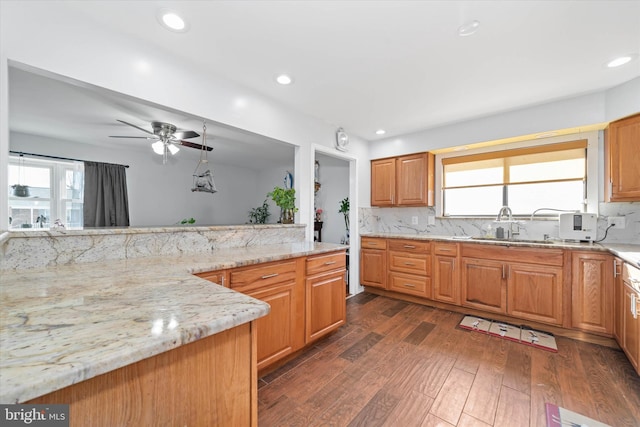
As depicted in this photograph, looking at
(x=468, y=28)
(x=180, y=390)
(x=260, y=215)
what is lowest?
(x=180, y=390)

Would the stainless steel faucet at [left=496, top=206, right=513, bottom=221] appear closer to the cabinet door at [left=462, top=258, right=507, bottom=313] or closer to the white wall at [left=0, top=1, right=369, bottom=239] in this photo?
the cabinet door at [left=462, top=258, right=507, bottom=313]

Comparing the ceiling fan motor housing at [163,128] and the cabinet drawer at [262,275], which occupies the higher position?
the ceiling fan motor housing at [163,128]

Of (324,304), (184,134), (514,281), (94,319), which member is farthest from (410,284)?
(184,134)

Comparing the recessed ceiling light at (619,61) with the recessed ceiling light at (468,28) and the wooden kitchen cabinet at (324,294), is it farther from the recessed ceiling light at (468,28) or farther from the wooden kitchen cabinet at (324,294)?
the wooden kitchen cabinet at (324,294)

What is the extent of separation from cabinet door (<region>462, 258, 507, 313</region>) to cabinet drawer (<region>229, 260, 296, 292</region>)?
2184mm

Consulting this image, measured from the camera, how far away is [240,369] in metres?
0.82

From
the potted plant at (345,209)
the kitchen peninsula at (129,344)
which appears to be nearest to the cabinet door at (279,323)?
the kitchen peninsula at (129,344)

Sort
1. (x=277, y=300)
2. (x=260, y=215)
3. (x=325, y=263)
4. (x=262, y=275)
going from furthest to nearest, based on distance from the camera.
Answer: (x=260, y=215) → (x=325, y=263) → (x=277, y=300) → (x=262, y=275)

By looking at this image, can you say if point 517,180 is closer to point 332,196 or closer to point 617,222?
point 617,222

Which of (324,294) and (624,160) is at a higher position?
(624,160)

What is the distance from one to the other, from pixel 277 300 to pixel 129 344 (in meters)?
1.38

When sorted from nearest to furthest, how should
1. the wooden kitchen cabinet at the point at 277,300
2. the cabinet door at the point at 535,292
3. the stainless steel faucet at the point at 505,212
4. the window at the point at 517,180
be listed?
the wooden kitchen cabinet at the point at 277,300, the cabinet door at the point at 535,292, the window at the point at 517,180, the stainless steel faucet at the point at 505,212

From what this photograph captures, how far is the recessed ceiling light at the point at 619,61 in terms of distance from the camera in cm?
Answer: 199

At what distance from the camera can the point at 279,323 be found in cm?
192
